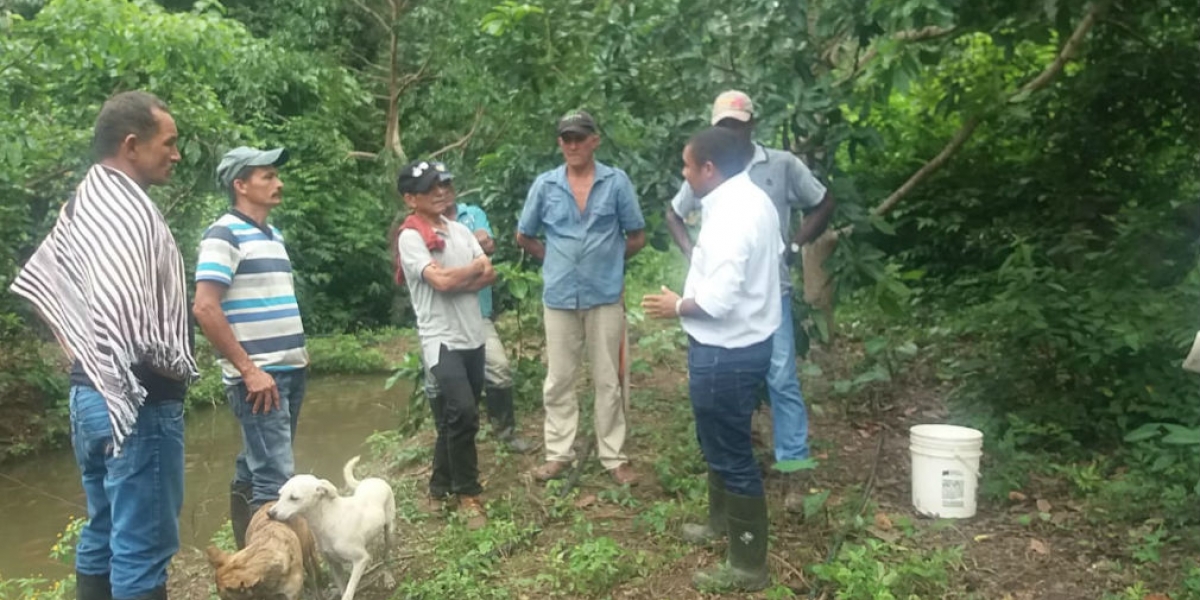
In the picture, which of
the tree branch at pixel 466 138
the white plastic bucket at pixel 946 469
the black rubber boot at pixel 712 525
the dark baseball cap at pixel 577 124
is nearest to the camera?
the black rubber boot at pixel 712 525

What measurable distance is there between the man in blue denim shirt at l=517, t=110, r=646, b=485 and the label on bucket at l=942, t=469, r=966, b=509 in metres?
1.49

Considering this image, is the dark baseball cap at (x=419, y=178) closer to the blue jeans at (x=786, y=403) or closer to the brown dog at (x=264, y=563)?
the brown dog at (x=264, y=563)

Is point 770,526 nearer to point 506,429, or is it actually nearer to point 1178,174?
point 506,429

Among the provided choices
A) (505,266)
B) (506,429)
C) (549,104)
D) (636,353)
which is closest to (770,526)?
(506,429)

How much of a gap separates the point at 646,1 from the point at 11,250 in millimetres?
5191

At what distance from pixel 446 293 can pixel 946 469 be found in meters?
2.33

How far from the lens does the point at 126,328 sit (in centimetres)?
276

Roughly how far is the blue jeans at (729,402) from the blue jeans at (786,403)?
0.89 meters

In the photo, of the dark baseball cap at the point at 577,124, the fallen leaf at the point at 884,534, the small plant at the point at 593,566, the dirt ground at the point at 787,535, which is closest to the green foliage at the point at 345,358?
the dirt ground at the point at 787,535

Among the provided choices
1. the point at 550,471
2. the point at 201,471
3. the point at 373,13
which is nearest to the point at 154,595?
the point at 550,471

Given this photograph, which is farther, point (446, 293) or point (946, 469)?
point (446, 293)

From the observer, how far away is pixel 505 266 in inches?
231

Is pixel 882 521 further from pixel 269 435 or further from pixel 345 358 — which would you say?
pixel 345 358

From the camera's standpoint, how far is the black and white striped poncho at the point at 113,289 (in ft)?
8.98
